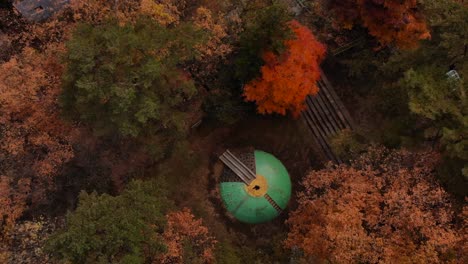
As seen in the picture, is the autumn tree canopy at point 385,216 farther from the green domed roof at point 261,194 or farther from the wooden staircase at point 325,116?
the wooden staircase at point 325,116

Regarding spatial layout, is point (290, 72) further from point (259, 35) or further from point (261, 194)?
point (261, 194)

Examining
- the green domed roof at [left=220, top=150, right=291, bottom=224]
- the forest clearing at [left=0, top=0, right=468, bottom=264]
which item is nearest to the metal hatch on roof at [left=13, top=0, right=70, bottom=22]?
the forest clearing at [left=0, top=0, right=468, bottom=264]

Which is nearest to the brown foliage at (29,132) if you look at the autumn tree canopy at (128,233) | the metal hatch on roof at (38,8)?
the metal hatch on roof at (38,8)

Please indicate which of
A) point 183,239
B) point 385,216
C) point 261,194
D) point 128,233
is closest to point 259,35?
point 261,194

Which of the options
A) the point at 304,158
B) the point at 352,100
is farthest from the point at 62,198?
the point at 352,100

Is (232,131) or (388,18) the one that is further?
(232,131)

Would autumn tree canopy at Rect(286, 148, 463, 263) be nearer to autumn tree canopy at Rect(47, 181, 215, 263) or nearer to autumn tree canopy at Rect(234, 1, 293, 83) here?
autumn tree canopy at Rect(47, 181, 215, 263)

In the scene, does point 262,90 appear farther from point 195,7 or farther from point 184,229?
point 184,229
